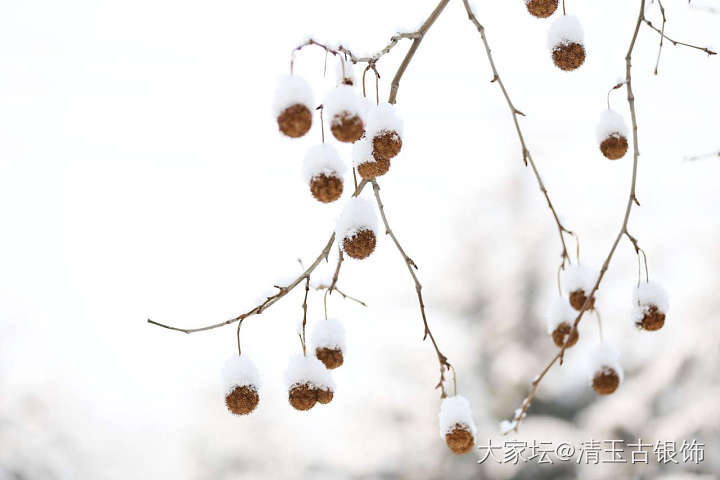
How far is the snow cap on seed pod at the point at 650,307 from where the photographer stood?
0.88m

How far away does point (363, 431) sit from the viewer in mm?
2582

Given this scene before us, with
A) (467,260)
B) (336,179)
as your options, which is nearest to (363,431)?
(467,260)

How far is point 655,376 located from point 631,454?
12.2 inches

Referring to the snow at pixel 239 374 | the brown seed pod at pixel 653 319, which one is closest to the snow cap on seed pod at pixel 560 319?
the brown seed pod at pixel 653 319

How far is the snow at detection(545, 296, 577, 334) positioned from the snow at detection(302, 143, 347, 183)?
42 centimetres

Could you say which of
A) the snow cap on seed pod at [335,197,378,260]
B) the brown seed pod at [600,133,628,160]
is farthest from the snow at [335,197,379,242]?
the brown seed pod at [600,133,628,160]

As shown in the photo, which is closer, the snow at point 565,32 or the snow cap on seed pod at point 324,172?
the snow cap on seed pod at point 324,172

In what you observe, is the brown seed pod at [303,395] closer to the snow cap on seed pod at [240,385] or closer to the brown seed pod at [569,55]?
the snow cap on seed pod at [240,385]

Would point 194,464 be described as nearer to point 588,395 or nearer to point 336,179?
point 588,395

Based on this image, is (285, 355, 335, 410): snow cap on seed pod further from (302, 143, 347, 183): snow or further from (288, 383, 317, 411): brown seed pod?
(302, 143, 347, 183): snow

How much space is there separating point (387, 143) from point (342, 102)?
0.28 ft

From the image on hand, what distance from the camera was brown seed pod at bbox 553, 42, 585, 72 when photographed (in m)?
0.85

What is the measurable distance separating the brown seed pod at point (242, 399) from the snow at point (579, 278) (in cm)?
46

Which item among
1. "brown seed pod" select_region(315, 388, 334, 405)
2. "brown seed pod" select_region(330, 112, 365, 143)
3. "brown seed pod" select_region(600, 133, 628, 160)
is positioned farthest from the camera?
"brown seed pod" select_region(600, 133, 628, 160)
